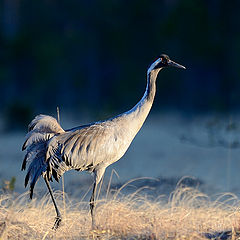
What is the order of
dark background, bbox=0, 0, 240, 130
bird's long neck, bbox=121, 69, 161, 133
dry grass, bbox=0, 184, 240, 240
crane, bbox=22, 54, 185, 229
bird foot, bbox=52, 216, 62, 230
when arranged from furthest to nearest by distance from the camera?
dark background, bbox=0, 0, 240, 130, bird's long neck, bbox=121, 69, 161, 133, crane, bbox=22, 54, 185, 229, bird foot, bbox=52, 216, 62, 230, dry grass, bbox=0, 184, 240, 240

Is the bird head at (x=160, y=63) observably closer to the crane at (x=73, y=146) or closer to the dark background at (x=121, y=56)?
the crane at (x=73, y=146)

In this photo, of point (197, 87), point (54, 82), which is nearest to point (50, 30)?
point (54, 82)

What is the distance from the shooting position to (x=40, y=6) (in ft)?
67.8

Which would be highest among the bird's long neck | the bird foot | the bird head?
the bird head

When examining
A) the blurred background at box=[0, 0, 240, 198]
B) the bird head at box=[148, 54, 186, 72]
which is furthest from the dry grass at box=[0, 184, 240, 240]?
the blurred background at box=[0, 0, 240, 198]

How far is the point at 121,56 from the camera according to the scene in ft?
57.8

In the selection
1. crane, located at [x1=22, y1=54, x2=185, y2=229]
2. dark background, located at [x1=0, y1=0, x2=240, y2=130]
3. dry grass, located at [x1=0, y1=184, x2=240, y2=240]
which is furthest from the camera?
dark background, located at [x1=0, y1=0, x2=240, y2=130]

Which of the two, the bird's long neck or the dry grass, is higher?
the bird's long neck

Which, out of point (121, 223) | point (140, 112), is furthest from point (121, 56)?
point (121, 223)

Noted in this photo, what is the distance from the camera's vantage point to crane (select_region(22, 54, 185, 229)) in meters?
4.89

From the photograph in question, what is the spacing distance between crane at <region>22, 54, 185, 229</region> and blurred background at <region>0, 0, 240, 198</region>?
28.3 ft

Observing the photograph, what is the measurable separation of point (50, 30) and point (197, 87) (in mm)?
4922

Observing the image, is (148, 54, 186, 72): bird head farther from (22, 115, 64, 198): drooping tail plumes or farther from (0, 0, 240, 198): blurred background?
(0, 0, 240, 198): blurred background

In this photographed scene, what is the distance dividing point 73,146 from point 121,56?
1284cm
